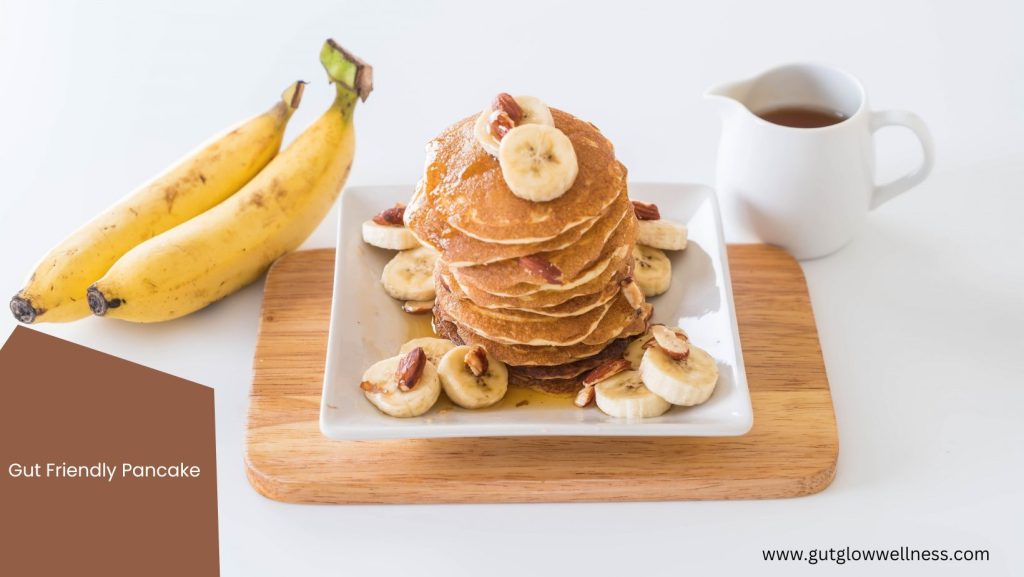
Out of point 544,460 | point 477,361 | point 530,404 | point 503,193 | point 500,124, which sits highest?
point 500,124

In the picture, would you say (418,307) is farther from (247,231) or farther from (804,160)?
(804,160)

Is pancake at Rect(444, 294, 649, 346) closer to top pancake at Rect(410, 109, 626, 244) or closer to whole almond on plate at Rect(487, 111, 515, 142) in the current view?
top pancake at Rect(410, 109, 626, 244)

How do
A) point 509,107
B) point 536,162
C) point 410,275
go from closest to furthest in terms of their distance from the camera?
point 536,162
point 509,107
point 410,275

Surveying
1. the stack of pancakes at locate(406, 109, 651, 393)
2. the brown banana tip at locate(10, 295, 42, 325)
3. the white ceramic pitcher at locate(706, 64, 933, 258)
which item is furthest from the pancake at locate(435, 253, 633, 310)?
the brown banana tip at locate(10, 295, 42, 325)

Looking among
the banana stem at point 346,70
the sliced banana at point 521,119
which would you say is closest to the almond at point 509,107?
the sliced banana at point 521,119

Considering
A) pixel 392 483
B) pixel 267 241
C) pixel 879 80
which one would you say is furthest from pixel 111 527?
pixel 879 80

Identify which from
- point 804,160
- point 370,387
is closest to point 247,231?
point 370,387
